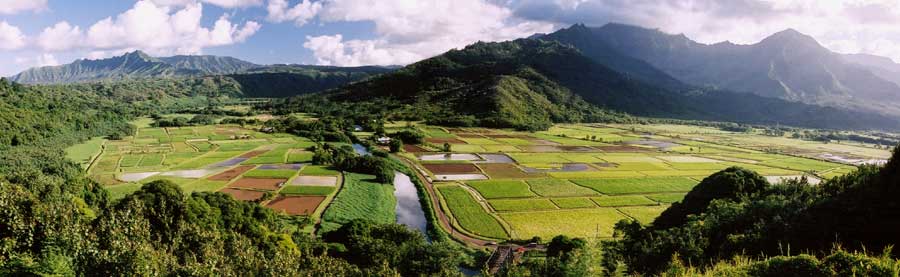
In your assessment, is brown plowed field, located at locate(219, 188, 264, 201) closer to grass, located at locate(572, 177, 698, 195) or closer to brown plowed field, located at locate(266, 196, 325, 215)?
brown plowed field, located at locate(266, 196, 325, 215)

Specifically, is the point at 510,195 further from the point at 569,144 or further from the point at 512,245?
the point at 569,144

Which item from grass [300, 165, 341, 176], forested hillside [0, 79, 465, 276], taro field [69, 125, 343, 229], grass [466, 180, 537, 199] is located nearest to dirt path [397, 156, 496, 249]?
forested hillside [0, 79, 465, 276]

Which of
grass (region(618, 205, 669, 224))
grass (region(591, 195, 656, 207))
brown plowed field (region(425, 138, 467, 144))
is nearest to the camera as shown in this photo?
grass (region(618, 205, 669, 224))

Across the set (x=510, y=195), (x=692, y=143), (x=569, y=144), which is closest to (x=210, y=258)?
(x=510, y=195)

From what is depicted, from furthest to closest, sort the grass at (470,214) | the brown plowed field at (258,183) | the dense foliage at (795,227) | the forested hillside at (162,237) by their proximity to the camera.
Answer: the brown plowed field at (258,183), the grass at (470,214), the dense foliage at (795,227), the forested hillside at (162,237)

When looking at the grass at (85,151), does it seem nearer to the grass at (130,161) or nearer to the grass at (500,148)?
the grass at (130,161)

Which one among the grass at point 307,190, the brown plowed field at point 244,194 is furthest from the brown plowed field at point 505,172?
the brown plowed field at point 244,194
